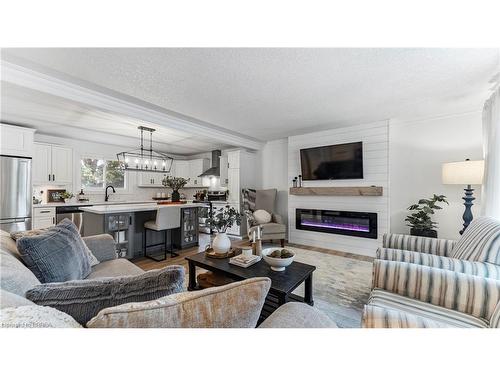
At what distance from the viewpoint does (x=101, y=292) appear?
0.70m

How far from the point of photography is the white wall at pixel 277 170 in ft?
15.7

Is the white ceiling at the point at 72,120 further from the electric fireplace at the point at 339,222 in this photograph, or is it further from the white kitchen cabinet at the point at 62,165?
the electric fireplace at the point at 339,222

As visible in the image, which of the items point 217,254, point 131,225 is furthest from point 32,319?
point 131,225

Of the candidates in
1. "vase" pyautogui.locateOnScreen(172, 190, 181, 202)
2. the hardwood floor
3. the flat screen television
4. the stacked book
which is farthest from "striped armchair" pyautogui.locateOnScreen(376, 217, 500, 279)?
"vase" pyautogui.locateOnScreen(172, 190, 181, 202)

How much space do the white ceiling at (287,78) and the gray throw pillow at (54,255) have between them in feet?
4.81

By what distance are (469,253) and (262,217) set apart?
3052 mm

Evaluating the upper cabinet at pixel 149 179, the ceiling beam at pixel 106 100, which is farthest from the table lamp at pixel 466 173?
the upper cabinet at pixel 149 179

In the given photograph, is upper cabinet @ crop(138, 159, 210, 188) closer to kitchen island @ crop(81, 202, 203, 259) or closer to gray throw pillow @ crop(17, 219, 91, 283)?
kitchen island @ crop(81, 202, 203, 259)

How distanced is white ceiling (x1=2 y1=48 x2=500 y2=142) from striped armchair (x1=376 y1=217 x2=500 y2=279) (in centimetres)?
146

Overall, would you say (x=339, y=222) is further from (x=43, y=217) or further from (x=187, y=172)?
(x=43, y=217)
